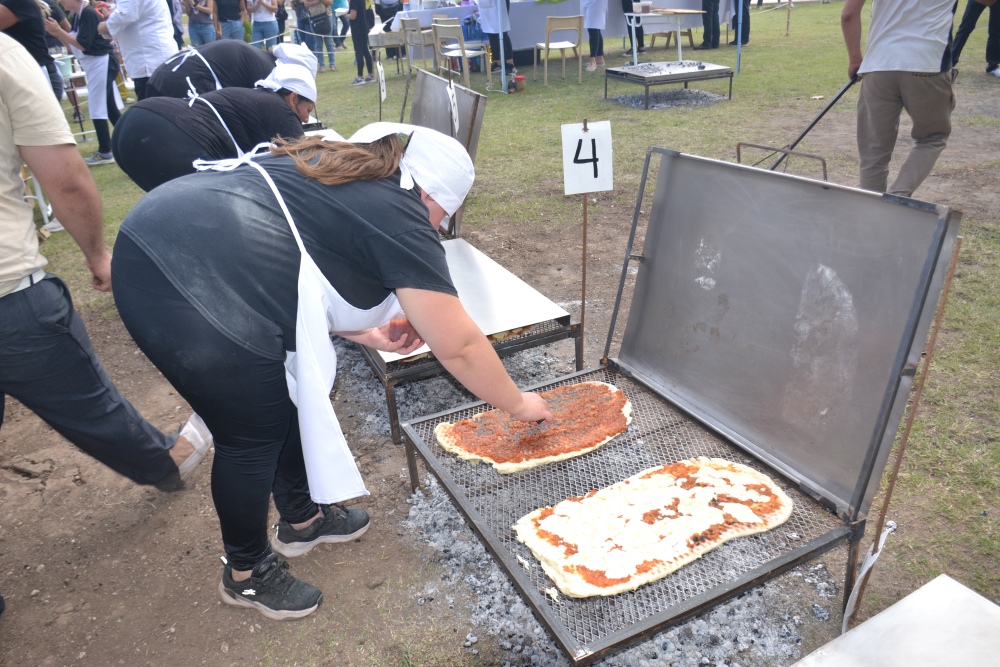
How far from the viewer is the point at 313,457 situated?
6.45 feet

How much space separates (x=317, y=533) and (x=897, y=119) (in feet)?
13.9

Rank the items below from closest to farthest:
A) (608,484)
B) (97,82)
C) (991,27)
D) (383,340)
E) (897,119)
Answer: (608,484), (383,340), (897,119), (97,82), (991,27)

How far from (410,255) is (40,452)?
2.91 meters

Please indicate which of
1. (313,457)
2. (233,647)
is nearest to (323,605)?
(233,647)

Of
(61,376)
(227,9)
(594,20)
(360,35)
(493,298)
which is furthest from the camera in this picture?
(360,35)

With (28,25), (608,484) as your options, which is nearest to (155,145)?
(28,25)

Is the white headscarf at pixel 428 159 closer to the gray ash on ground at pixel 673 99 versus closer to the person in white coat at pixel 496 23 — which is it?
the gray ash on ground at pixel 673 99

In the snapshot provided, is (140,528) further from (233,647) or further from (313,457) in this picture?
(313,457)

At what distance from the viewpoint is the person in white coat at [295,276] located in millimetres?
1719

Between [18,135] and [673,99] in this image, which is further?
[673,99]

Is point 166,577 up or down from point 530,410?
down

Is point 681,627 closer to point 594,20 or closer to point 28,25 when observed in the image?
point 28,25

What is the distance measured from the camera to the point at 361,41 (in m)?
12.9

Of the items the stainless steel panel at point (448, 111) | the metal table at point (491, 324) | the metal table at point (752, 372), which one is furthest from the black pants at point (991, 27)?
the metal table at point (752, 372)
